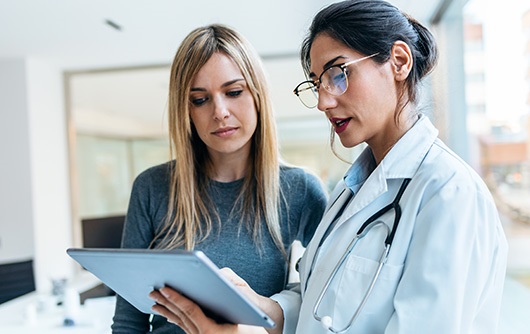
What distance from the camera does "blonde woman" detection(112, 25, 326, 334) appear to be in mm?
1231

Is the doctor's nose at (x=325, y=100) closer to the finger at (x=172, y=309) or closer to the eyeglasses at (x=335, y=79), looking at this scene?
the eyeglasses at (x=335, y=79)

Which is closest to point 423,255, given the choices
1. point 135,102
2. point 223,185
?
point 223,185

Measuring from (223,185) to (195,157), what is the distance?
0.39 feet

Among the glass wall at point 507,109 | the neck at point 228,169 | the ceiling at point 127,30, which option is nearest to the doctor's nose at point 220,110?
the neck at point 228,169

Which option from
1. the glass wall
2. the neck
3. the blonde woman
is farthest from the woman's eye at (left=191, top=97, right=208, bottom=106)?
the glass wall

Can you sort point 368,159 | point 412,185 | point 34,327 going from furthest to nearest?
point 34,327 → point 368,159 → point 412,185

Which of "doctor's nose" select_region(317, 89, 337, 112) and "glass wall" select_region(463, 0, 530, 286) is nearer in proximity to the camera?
"doctor's nose" select_region(317, 89, 337, 112)

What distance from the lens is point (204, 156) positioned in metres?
1.39

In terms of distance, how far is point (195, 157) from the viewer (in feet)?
4.45

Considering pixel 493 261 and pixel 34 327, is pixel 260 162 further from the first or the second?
pixel 34 327

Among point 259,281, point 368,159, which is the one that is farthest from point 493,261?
point 259,281

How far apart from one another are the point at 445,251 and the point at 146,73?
411 cm

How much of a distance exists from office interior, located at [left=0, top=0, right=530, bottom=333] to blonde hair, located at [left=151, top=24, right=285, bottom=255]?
24 cm

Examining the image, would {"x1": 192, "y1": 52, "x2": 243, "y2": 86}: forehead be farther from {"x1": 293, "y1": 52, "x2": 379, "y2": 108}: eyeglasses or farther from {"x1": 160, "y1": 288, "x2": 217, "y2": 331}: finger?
{"x1": 160, "y1": 288, "x2": 217, "y2": 331}: finger
